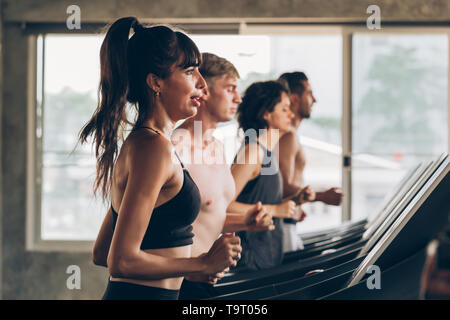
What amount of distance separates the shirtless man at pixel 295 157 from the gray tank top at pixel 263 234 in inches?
4.7

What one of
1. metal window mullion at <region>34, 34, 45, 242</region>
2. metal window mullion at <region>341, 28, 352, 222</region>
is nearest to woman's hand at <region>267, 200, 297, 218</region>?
metal window mullion at <region>341, 28, 352, 222</region>

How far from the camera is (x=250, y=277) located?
1.70 meters

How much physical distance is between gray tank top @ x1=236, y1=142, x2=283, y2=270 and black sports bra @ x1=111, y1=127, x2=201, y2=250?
0.81 metres

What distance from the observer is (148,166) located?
0.96 meters

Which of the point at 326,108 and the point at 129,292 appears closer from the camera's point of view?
the point at 129,292

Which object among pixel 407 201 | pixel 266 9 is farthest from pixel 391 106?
pixel 407 201

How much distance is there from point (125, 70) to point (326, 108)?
112 inches

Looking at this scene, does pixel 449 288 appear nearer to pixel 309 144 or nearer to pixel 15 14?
pixel 309 144

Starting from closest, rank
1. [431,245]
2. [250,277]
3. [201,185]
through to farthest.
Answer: [431,245], [201,185], [250,277]

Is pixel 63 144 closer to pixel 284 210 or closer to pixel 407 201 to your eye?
pixel 284 210

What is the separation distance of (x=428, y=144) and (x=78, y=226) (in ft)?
7.98

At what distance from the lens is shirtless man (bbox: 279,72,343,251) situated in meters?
2.10
